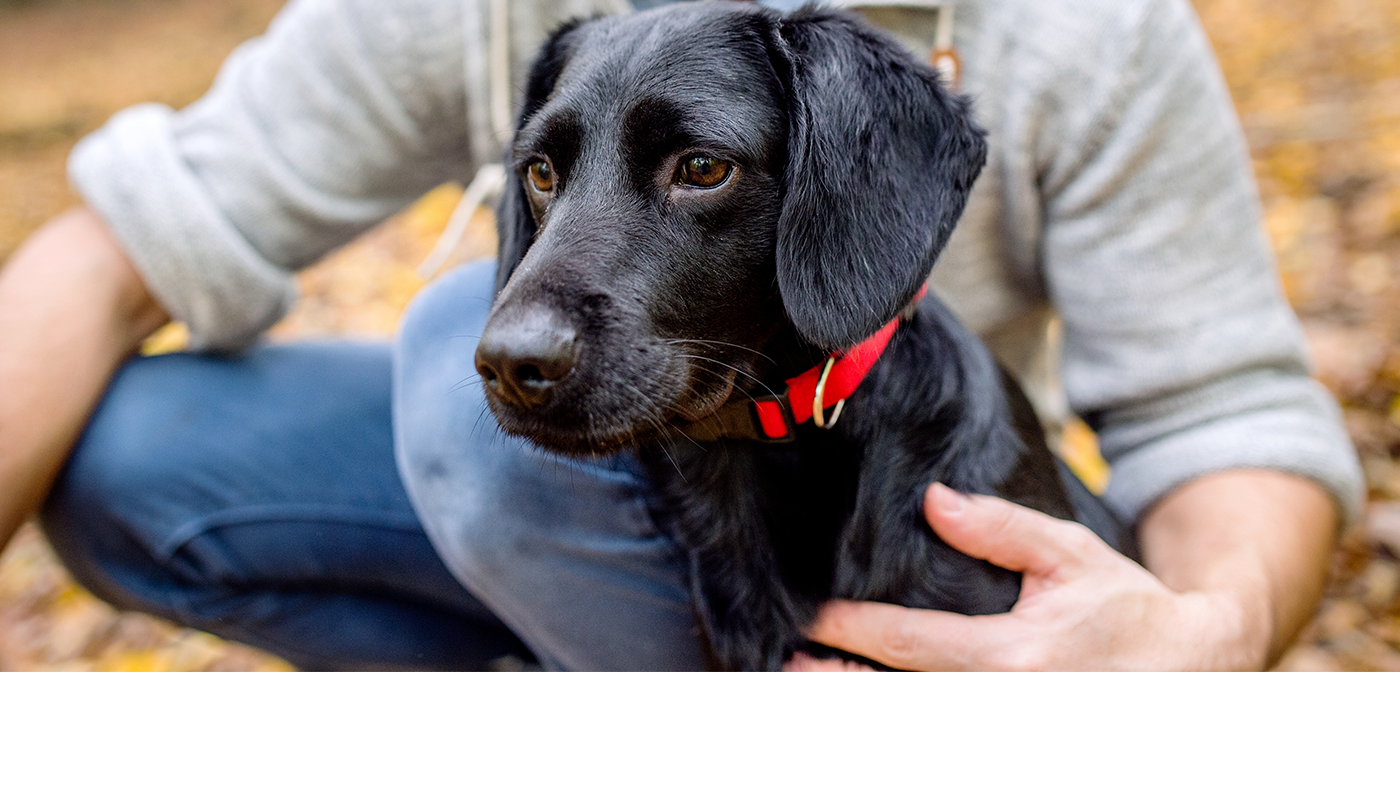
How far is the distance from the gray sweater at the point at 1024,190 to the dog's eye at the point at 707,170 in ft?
2.15

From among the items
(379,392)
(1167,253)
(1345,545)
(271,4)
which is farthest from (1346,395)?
(271,4)

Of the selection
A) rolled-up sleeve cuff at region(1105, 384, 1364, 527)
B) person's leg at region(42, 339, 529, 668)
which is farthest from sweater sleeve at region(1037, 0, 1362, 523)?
person's leg at region(42, 339, 529, 668)

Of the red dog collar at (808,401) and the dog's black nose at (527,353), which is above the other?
the dog's black nose at (527,353)

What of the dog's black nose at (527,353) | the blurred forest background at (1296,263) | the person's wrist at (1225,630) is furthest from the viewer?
the blurred forest background at (1296,263)

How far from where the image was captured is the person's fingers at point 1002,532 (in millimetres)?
1215

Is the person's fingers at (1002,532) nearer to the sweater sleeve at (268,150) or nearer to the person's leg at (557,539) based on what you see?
the person's leg at (557,539)

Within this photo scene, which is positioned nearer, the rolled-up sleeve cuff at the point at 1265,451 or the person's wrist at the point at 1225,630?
the person's wrist at the point at 1225,630

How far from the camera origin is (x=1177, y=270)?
5.15 feet

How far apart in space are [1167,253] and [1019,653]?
79 cm

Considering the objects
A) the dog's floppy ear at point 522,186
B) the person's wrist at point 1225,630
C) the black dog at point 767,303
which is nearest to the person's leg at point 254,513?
the dog's floppy ear at point 522,186

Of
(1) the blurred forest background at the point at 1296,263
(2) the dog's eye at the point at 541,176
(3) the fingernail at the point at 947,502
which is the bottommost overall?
(1) the blurred forest background at the point at 1296,263

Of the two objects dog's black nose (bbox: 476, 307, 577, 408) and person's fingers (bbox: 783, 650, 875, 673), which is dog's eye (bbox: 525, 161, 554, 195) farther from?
person's fingers (bbox: 783, 650, 875, 673)

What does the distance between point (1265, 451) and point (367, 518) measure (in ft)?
5.38

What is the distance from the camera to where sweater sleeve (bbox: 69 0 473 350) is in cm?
168
